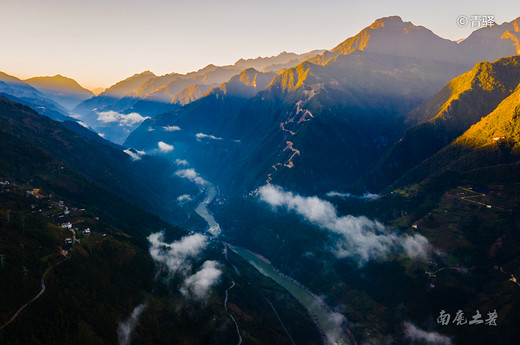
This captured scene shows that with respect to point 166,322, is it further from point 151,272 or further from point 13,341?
point 13,341

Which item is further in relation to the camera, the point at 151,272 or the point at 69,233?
the point at 151,272

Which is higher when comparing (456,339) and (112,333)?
(112,333)

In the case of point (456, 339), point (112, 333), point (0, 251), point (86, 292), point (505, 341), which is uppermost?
point (0, 251)

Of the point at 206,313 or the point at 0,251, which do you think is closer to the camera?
the point at 0,251

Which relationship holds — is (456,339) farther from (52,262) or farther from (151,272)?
(52,262)

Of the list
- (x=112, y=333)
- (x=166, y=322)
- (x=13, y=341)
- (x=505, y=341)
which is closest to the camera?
(x=13, y=341)

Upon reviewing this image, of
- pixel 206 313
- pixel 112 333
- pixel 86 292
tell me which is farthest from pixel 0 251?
pixel 206 313

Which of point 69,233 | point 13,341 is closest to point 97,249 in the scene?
point 69,233

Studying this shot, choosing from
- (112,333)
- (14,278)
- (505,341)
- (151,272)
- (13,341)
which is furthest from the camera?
(151,272)

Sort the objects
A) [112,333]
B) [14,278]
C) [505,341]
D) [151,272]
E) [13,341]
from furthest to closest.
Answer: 1. [151,272]
2. [505,341]
3. [112,333]
4. [14,278]
5. [13,341]
